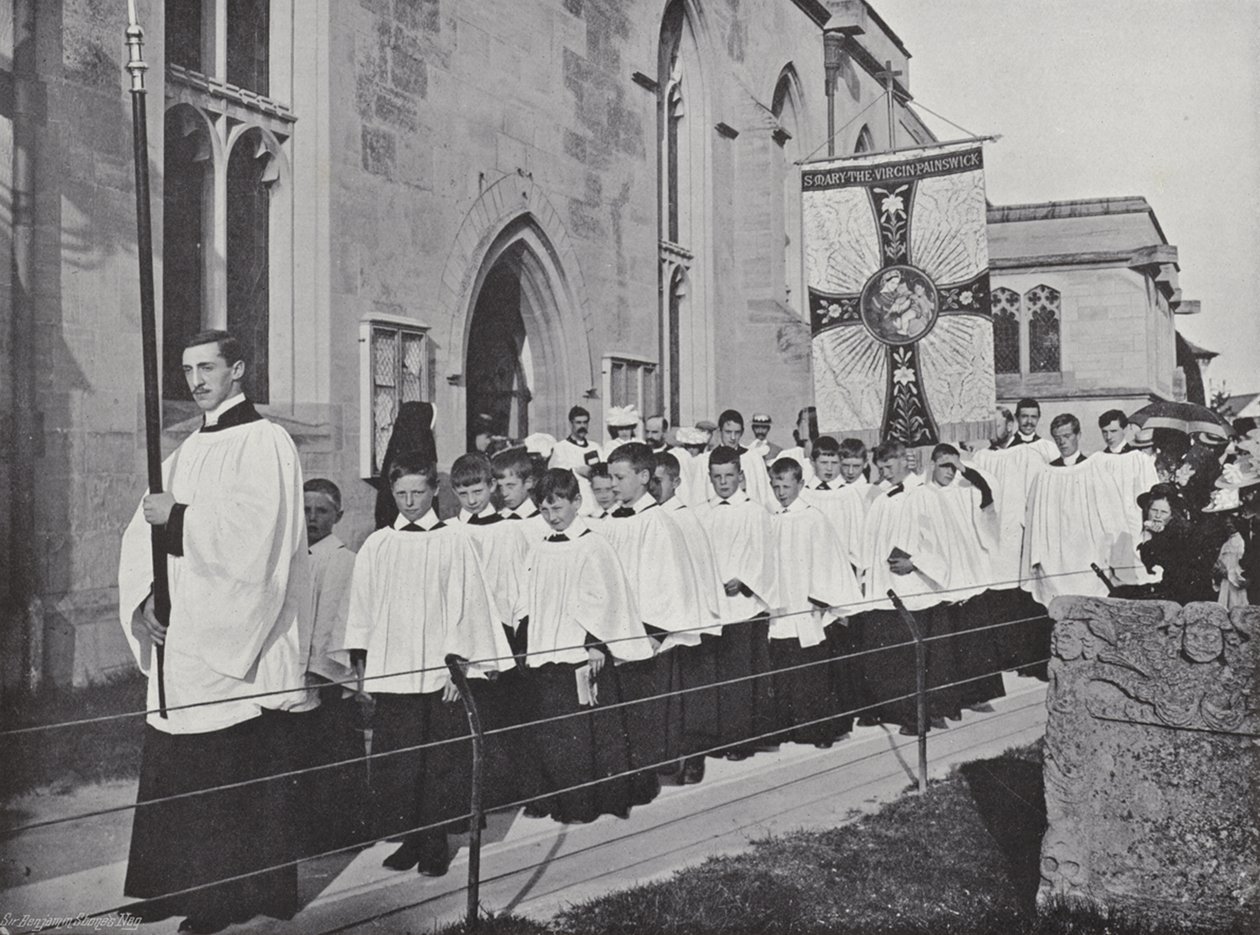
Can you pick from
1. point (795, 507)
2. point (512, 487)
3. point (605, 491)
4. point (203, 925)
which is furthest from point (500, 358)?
point (203, 925)

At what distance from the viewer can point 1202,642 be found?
4.51 metres

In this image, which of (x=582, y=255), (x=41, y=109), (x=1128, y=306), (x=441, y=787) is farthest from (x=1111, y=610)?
(x=1128, y=306)

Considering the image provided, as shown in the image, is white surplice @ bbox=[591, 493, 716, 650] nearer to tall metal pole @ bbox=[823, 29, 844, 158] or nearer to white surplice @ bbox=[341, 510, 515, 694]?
white surplice @ bbox=[341, 510, 515, 694]

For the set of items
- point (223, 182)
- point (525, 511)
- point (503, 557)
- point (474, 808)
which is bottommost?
point (474, 808)

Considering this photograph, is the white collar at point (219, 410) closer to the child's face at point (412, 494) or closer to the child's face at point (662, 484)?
the child's face at point (412, 494)

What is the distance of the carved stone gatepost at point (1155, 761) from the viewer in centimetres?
443

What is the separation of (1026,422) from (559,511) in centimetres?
648

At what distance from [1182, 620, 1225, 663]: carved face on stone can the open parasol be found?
6.74m

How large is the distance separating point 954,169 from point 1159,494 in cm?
438

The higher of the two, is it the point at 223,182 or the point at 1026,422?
the point at 223,182

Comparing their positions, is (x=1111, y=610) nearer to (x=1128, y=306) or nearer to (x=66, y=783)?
(x=66, y=783)

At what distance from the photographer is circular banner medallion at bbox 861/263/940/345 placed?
37.2 feet

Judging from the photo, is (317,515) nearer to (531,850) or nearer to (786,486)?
(531,850)

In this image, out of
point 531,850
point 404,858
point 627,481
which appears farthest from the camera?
point 627,481
